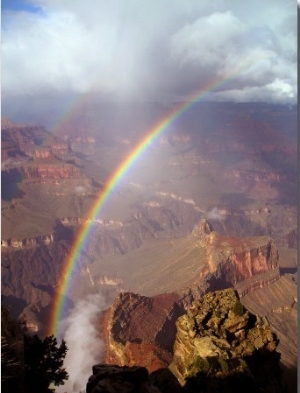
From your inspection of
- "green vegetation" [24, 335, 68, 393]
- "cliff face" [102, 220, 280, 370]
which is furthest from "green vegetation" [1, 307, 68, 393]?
"cliff face" [102, 220, 280, 370]

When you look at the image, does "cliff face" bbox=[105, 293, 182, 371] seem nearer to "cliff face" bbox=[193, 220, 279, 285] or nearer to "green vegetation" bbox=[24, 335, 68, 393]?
"cliff face" bbox=[193, 220, 279, 285]

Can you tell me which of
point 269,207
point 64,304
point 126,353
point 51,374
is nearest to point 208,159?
point 269,207

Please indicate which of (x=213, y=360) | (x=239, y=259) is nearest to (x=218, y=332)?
(x=213, y=360)

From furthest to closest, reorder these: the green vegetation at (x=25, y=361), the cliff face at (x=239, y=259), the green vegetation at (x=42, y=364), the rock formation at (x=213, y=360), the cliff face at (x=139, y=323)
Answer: the cliff face at (x=239, y=259), the cliff face at (x=139, y=323), the green vegetation at (x=42, y=364), the rock formation at (x=213, y=360), the green vegetation at (x=25, y=361)

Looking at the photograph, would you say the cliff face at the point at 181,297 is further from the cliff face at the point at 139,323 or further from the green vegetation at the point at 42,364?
the green vegetation at the point at 42,364

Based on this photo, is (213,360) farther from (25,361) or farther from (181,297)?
(181,297)

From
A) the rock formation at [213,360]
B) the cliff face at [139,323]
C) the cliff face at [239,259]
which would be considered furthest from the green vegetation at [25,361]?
the cliff face at [239,259]

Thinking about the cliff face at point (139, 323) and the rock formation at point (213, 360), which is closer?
the rock formation at point (213, 360)

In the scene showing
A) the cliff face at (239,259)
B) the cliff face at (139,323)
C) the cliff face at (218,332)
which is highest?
the cliff face at (239,259)

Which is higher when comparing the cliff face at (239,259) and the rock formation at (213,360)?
the cliff face at (239,259)

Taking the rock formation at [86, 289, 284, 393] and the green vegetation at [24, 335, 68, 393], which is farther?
the green vegetation at [24, 335, 68, 393]
